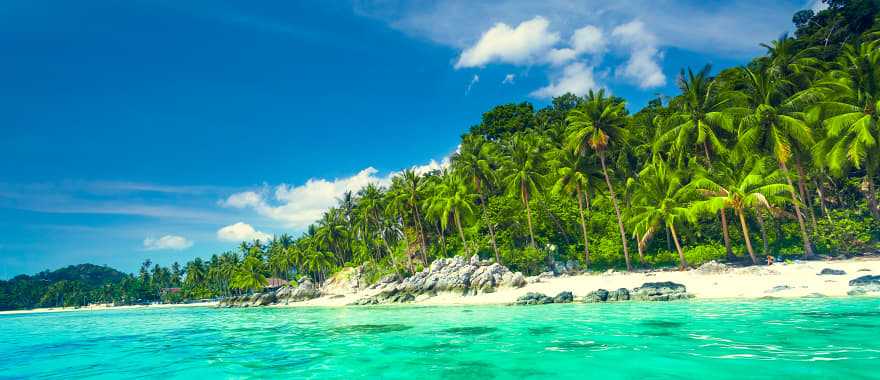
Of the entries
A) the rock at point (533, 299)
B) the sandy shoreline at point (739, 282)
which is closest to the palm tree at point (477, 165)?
the sandy shoreline at point (739, 282)

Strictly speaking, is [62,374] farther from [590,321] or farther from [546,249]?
[546,249]

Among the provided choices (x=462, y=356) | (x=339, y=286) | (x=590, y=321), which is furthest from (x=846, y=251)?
(x=339, y=286)

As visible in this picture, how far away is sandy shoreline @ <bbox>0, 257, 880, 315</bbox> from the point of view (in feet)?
67.2

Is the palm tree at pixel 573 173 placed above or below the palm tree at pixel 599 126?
below

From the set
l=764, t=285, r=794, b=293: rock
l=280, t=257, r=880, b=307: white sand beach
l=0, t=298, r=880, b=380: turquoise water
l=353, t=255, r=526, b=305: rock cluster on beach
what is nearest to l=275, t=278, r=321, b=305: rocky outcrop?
l=353, t=255, r=526, b=305: rock cluster on beach

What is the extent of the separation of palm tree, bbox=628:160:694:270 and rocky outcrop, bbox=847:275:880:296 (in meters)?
11.5

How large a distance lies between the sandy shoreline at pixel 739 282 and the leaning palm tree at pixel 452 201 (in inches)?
527

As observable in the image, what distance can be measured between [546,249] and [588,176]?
26.0 ft

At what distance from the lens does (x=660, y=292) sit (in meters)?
23.5

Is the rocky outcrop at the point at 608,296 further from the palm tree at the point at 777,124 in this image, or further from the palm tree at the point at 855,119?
the palm tree at the point at 855,119

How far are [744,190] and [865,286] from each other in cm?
1099

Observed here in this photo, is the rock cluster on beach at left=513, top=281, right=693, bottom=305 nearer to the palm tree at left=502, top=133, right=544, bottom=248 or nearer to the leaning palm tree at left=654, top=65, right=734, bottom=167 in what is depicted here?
the leaning palm tree at left=654, top=65, right=734, bottom=167

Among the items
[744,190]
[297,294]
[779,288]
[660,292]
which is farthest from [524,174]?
[297,294]

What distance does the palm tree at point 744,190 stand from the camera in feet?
90.7
